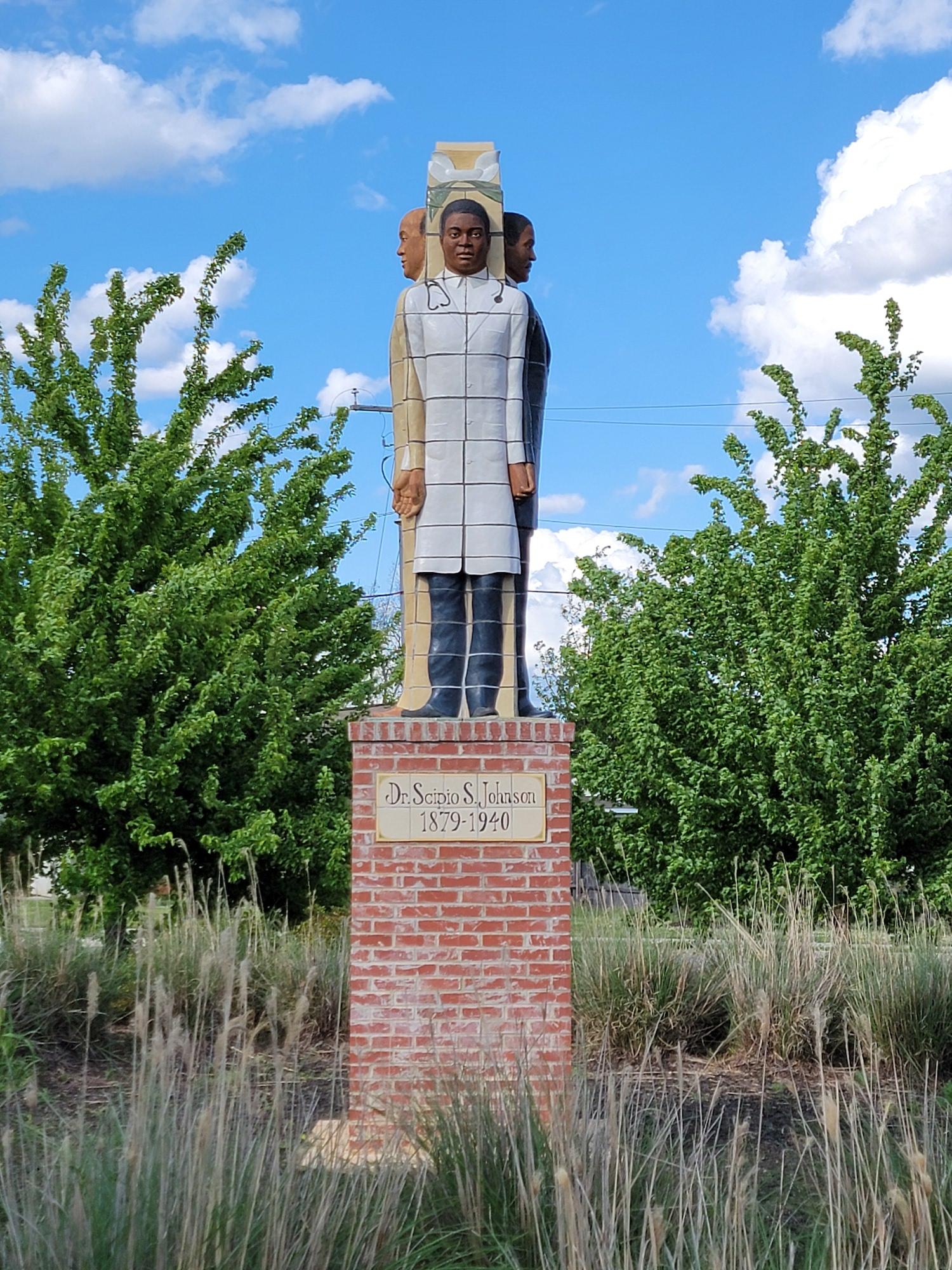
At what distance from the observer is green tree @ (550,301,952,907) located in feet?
39.8

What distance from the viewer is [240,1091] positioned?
3.56 metres

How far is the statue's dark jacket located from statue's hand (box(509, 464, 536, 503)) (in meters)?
0.08

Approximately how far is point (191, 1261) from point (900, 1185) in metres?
2.24

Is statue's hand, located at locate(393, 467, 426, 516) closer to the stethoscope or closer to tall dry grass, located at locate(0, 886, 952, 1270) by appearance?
the stethoscope

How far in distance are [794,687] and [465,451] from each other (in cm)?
669

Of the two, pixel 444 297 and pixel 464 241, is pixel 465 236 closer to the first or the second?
pixel 464 241

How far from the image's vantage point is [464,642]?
6.79m

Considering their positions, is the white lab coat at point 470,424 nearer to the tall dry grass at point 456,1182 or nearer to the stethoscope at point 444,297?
the stethoscope at point 444,297

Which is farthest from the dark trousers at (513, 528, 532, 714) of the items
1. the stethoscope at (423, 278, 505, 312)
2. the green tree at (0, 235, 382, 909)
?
the green tree at (0, 235, 382, 909)

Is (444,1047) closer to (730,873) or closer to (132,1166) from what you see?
(132,1166)

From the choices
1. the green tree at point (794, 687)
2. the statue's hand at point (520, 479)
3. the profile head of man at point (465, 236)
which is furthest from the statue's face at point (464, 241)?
the green tree at point (794, 687)

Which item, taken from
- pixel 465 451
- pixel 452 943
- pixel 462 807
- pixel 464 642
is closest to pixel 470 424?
pixel 465 451

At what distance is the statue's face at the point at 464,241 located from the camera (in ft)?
22.6

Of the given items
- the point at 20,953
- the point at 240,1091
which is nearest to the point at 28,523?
the point at 20,953
